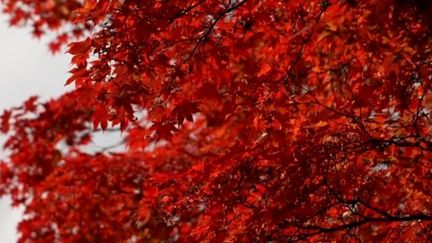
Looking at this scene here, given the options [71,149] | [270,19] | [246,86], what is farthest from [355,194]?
[71,149]

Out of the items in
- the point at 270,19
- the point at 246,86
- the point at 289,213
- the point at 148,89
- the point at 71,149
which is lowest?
the point at 289,213

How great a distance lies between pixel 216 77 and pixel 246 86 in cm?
67

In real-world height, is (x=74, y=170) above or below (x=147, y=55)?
above

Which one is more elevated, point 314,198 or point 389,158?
point 389,158

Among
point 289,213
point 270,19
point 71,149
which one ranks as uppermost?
point 71,149

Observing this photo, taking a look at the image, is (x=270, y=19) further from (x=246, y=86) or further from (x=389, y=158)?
(x=389, y=158)

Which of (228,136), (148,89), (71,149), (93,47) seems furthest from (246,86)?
(71,149)

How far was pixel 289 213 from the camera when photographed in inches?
135

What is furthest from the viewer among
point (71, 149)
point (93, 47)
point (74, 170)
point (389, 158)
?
point (71, 149)

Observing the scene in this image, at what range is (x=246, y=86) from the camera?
432 cm

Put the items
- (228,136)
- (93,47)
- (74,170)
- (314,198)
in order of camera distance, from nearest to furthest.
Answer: (93,47) → (314,198) → (74,170) → (228,136)

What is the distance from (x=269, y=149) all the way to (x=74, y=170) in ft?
24.0

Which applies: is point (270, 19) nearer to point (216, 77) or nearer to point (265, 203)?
point (216, 77)

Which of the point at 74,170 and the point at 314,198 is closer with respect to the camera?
the point at 314,198
